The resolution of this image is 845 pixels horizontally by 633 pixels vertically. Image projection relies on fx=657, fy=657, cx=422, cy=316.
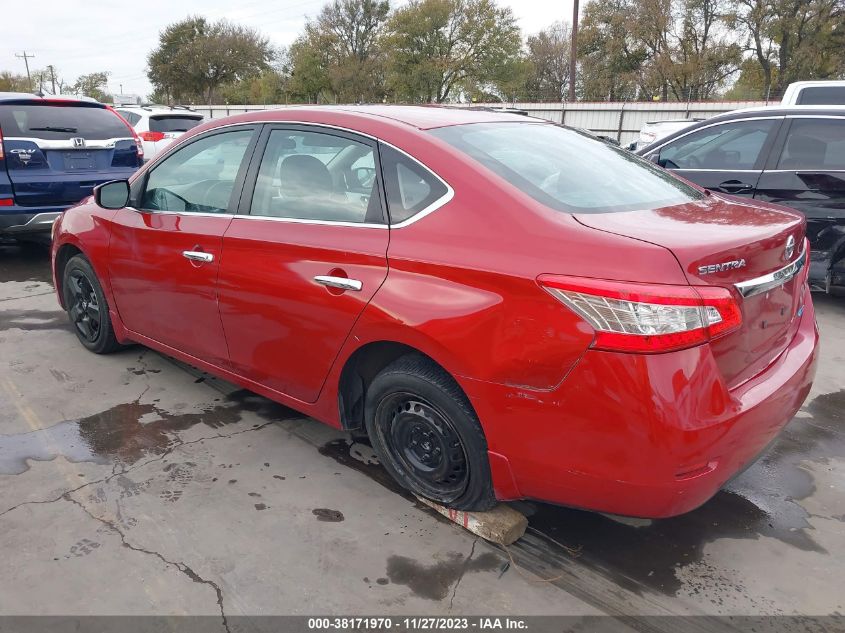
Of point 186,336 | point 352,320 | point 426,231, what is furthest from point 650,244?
point 186,336

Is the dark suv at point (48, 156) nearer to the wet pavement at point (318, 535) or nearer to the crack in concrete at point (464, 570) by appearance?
the wet pavement at point (318, 535)

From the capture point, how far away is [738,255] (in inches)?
85.5

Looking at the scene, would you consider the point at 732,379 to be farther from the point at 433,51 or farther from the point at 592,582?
the point at 433,51

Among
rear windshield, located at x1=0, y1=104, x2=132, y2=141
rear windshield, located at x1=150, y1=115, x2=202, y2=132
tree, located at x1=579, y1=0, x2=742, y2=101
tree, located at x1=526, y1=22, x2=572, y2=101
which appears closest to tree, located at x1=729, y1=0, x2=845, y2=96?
tree, located at x1=579, y1=0, x2=742, y2=101

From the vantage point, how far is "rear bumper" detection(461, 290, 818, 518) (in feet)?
6.56

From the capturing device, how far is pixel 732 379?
2.20 meters

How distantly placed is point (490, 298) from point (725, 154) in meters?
4.67

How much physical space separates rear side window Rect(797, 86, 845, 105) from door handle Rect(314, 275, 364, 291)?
30.7 feet

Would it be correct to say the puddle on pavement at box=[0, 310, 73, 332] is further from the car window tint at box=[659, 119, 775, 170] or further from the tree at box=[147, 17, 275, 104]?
the tree at box=[147, 17, 275, 104]

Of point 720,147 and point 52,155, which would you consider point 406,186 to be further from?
point 52,155

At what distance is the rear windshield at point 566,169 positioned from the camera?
2.51 metres

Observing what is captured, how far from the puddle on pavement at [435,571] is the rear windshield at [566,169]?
1.35 metres

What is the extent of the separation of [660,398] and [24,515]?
2.56m

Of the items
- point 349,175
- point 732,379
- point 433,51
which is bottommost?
point 732,379
